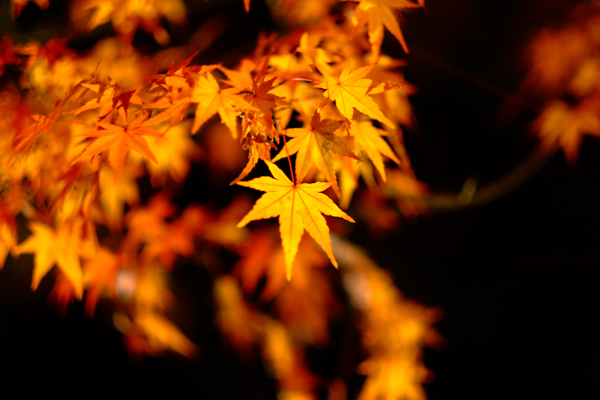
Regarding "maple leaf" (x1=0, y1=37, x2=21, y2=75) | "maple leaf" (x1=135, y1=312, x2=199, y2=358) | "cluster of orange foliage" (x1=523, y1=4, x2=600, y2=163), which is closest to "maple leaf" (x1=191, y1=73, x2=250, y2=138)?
"maple leaf" (x1=0, y1=37, x2=21, y2=75)

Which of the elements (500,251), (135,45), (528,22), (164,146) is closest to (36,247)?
(164,146)

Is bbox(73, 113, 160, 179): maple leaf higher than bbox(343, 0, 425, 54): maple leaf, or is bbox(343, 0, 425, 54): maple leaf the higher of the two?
bbox(343, 0, 425, 54): maple leaf

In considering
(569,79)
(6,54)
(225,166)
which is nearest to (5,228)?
(6,54)

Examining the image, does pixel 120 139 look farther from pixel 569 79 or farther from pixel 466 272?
pixel 569 79

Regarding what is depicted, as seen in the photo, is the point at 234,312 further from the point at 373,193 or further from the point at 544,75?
the point at 544,75

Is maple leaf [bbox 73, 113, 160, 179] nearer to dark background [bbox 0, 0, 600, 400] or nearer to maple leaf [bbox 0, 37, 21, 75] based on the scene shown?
maple leaf [bbox 0, 37, 21, 75]

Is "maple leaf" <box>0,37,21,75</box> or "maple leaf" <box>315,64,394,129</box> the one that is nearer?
"maple leaf" <box>315,64,394,129</box>

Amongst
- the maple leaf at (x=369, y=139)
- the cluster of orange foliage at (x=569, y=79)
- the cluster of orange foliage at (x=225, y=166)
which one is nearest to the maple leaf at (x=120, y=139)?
the cluster of orange foliage at (x=225, y=166)
